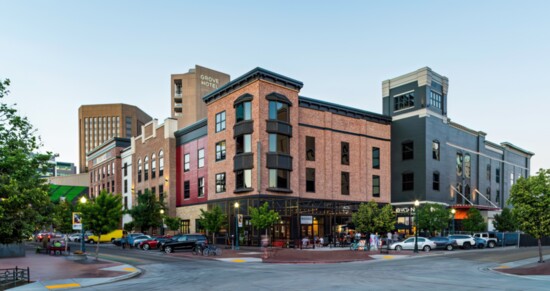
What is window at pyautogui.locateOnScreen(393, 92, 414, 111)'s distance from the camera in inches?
2419

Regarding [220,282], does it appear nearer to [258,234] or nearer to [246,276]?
[246,276]

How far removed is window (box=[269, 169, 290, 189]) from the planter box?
23.3 m

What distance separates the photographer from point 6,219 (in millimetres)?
17312

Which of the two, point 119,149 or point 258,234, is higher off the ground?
point 119,149

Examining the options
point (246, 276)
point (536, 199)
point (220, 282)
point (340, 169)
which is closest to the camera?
point (220, 282)

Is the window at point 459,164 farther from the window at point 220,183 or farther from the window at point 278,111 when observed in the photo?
the window at point 220,183

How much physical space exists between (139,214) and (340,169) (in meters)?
27.1

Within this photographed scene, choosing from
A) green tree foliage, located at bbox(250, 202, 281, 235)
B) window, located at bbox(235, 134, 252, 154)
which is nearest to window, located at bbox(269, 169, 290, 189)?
window, located at bbox(235, 134, 252, 154)

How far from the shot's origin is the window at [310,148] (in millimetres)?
51844

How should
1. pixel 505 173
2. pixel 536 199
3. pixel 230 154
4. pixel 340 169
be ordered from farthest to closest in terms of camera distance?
pixel 505 173 → pixel 340 169 → pixel 230 154 → pixel 536 199

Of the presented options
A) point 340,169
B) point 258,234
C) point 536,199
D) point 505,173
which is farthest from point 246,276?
point 505,173

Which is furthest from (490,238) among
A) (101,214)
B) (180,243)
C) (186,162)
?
(101,214)

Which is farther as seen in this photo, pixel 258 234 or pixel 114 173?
Result: pixel 114 173

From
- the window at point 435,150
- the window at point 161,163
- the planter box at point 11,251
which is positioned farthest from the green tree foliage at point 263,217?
the window at point 435,150
